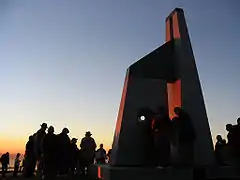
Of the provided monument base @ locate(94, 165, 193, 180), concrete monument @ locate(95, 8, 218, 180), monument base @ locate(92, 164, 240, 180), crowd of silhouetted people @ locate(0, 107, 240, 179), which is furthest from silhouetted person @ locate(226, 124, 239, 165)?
monument base @ locate(94, 165, 193, 180)

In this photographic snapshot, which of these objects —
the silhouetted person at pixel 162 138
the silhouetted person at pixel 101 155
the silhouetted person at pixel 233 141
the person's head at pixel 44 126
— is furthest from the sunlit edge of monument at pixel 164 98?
the silhouetted person at pixel 101 155

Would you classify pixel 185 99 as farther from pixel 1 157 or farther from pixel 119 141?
pixel 1 157

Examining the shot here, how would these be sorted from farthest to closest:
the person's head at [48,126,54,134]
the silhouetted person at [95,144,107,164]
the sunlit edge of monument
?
the silhouetted person at [95,144,107,164] → the sunlit edge of monument → the person's head at [48,126,54,134]

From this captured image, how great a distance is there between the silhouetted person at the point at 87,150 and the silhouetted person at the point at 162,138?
12.9 ft

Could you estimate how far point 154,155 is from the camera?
8219 mm

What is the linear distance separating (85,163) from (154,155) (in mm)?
4025

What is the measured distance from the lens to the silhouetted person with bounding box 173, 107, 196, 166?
763 cm

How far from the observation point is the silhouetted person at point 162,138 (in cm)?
777

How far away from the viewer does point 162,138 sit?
25.8 feet

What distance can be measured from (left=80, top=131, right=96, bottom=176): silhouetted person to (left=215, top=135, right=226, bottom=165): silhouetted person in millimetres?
4665

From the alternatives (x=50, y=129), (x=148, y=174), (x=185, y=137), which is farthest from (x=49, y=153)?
(x=185, y=137)

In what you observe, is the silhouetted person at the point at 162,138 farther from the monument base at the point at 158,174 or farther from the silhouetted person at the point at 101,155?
the silhouetted person at the point at 101,155

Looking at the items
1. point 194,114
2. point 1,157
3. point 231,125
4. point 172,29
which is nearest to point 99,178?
point 194,114

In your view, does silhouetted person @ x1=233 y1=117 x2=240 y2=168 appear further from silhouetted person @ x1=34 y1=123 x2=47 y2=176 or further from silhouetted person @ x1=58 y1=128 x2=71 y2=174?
silhouetted person @ x1=34 y1=123 x2=47 y2=176
